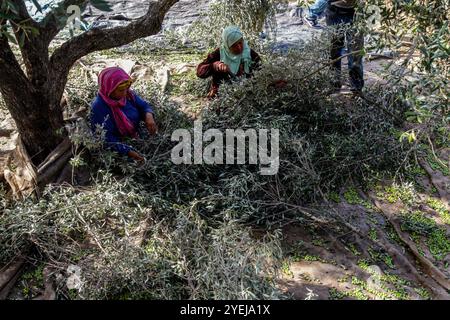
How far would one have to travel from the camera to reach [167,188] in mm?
3758

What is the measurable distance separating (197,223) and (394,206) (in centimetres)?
166

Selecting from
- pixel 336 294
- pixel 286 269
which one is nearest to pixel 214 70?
pixel 286 269

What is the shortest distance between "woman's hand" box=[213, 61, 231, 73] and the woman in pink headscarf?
0.89 m

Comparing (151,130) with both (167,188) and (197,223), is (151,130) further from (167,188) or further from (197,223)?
(197,223)

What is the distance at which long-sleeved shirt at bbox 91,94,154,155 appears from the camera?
3873 mm

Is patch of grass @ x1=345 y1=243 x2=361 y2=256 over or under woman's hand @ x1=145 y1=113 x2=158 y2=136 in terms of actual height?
under

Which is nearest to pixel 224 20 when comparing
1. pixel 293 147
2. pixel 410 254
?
pixel 293 147

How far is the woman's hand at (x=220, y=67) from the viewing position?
4684mm

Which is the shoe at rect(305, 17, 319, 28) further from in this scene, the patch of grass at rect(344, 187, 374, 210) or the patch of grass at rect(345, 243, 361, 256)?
the patch of grass at rect(345, 243, 361, 256)

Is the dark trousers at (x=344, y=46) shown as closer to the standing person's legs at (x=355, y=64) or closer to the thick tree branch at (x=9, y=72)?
the standing person's legs at (x=355, y=64)

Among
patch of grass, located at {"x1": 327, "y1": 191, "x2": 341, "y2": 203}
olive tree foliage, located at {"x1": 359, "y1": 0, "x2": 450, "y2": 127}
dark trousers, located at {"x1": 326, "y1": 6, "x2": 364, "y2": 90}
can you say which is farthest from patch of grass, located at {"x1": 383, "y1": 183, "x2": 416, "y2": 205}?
dark trousers, located at {"x1": 326, "y1": 6, "x2": 364, "y2": 90}

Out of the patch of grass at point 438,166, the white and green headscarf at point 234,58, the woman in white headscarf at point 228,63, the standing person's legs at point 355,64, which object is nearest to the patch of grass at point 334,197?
the patch of grass at point 438,166

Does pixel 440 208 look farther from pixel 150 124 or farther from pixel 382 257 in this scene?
pixel 150 124

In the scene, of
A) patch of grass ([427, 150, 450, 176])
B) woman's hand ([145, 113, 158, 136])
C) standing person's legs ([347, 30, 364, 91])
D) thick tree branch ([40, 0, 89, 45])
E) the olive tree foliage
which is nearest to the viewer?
thick tree branch ([40, 0, 89, 45])
